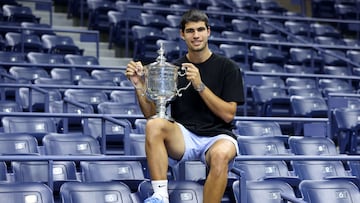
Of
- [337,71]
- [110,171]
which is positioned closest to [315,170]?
[110,171]

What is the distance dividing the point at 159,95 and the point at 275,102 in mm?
4843

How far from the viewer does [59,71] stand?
9961 mm

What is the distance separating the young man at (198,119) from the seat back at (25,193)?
23.7 inches

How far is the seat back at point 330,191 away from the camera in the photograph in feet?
18.3

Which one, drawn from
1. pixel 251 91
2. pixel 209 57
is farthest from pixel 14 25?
pixel 209 57

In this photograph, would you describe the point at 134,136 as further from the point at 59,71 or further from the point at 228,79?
the point at 59,71

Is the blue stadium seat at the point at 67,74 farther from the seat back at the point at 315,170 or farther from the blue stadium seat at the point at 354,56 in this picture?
the blue stadium seat at the point at 354,56

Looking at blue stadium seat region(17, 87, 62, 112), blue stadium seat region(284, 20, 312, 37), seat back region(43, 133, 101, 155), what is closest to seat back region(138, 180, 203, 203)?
seat back region(43, 133, 101, 155)

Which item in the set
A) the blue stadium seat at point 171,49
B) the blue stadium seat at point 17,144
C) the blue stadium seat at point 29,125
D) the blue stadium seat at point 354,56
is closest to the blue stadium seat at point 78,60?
the blue stadium seat at point 171,49

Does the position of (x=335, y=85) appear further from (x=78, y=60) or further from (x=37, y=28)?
(x=37, y=28)

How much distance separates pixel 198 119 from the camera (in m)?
5.25

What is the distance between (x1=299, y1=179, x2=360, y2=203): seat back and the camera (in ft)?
18.3

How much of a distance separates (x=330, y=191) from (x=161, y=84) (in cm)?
147

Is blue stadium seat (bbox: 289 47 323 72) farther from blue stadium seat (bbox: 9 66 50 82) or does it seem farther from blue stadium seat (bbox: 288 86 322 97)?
blue stadium seat (bbox: 9 66 50 82)
